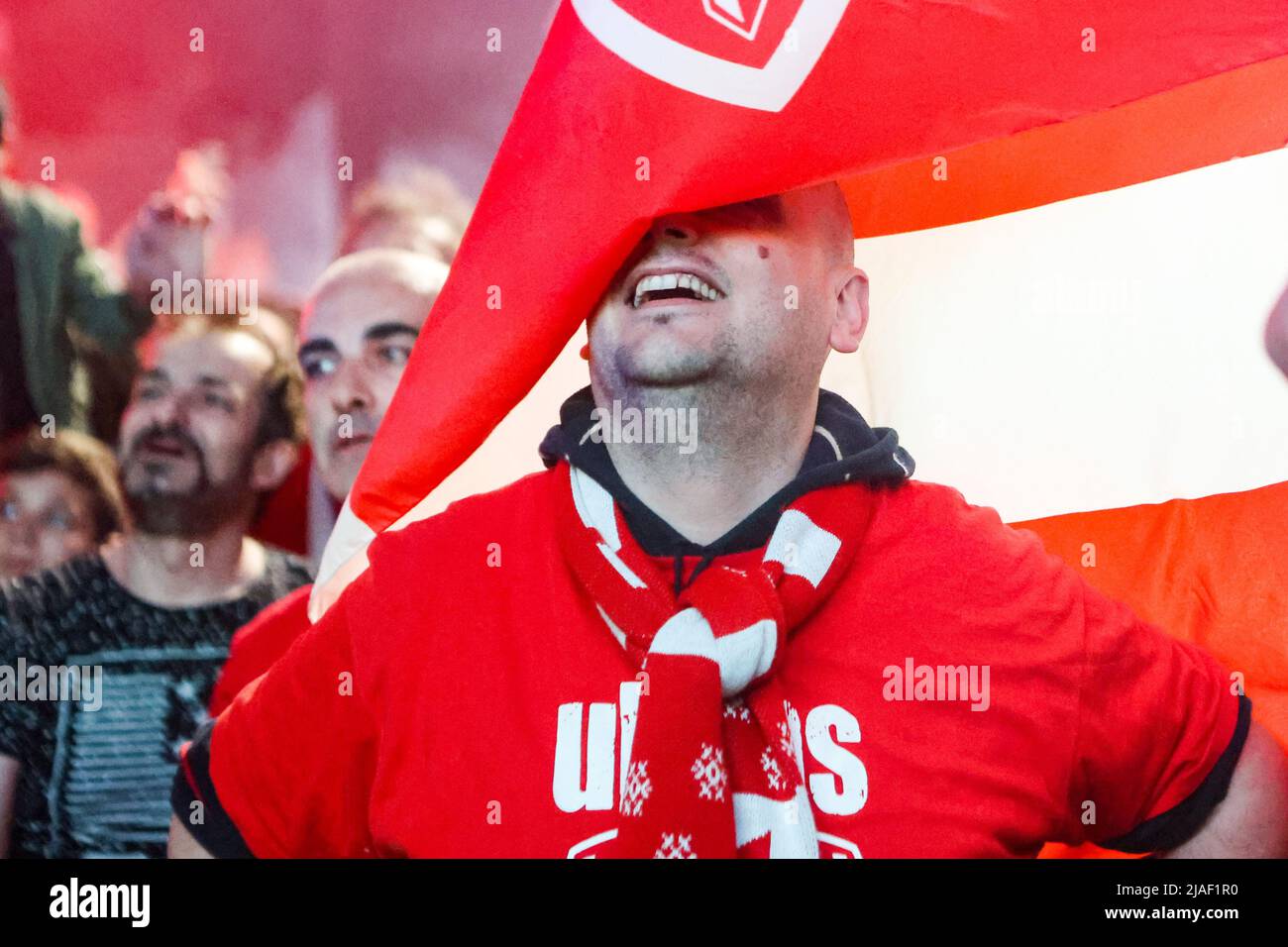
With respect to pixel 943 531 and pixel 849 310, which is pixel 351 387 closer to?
pixel 849 310

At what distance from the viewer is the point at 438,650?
1.81m

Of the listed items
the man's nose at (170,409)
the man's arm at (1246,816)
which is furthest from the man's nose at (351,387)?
the man's arm at (1246,816)

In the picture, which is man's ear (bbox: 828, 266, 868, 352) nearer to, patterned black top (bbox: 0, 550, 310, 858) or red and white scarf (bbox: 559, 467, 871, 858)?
red and white scarf (bbox: 559, 467, 871, 858)

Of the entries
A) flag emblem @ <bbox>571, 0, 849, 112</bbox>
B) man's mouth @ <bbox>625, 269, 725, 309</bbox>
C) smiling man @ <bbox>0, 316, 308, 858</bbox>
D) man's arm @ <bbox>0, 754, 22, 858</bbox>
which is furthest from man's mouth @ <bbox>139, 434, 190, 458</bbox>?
flag emblem @ <bbox>571, 0, 849, 112</bbox>

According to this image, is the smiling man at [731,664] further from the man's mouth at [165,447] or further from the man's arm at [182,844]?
the man's mouth at [165,447]

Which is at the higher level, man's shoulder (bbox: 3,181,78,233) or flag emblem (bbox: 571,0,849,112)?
man's shoulder (bbox: 3,181,78,233)

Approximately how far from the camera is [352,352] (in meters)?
2.22

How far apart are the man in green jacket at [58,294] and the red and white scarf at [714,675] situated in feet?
2.71

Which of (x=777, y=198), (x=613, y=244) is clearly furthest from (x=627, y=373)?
(x=777, y=198)

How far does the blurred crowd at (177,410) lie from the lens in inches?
85.8

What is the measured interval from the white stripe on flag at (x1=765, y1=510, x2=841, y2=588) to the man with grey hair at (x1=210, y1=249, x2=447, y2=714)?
27.2 inches

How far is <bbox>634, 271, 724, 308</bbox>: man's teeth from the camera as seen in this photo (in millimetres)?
1845

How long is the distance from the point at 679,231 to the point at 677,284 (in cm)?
6

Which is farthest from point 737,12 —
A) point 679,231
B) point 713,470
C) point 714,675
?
point 714,675
